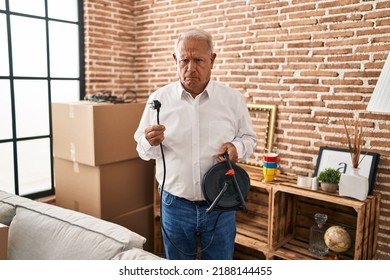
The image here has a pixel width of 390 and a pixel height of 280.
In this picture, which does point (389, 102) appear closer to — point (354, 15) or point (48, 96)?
point (354, 15)

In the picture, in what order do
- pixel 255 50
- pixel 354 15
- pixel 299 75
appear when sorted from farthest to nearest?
pixel 255 50 → pixel 299 75 → pixel 354 15

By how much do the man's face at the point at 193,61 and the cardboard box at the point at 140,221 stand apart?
54.9 inches

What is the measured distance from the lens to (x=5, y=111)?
7.95 ft

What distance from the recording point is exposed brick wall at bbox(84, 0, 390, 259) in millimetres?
1991

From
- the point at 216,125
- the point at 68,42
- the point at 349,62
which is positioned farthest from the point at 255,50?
the point at 68,42

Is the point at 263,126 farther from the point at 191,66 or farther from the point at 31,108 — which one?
the point at 31,108

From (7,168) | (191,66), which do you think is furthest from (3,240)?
(7,168)

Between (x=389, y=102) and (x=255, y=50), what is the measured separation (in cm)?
122

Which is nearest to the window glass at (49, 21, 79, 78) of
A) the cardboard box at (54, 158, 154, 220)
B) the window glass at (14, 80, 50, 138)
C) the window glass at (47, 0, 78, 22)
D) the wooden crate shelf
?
the window glass at (47, 0, 78, 22)

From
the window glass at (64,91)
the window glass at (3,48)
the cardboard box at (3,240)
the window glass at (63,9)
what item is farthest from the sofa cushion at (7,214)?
the window glass at (63,9)

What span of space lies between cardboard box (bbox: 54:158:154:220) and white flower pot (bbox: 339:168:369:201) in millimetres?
1382

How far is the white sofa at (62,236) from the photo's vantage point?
1284 millimetres

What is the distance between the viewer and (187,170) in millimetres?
1534

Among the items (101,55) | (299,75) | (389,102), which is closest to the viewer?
(389,102)
